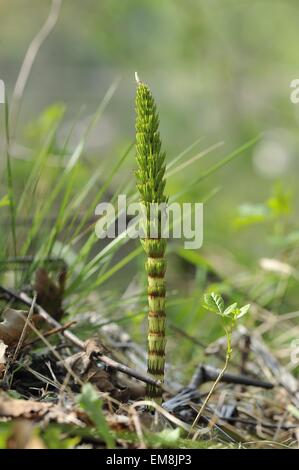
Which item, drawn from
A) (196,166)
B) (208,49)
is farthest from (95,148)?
(208,49)

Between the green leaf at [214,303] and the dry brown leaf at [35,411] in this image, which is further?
the green leaf at [214,303]

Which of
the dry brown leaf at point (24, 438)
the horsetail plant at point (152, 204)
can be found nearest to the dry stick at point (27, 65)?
the horsetail plant at point (152, 204)

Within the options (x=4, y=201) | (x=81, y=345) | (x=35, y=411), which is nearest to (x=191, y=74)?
(x=4, y=201)

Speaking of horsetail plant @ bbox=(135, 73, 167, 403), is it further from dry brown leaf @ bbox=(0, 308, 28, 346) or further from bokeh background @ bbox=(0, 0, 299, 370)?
bokeh background @ bbox=(0, 0, 299, 370)

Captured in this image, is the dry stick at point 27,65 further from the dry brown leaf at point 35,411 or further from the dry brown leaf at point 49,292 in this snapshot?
the dry brown leaf at point 35,411

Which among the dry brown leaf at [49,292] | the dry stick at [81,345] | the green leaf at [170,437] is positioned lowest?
the green leaf at [170,437]
